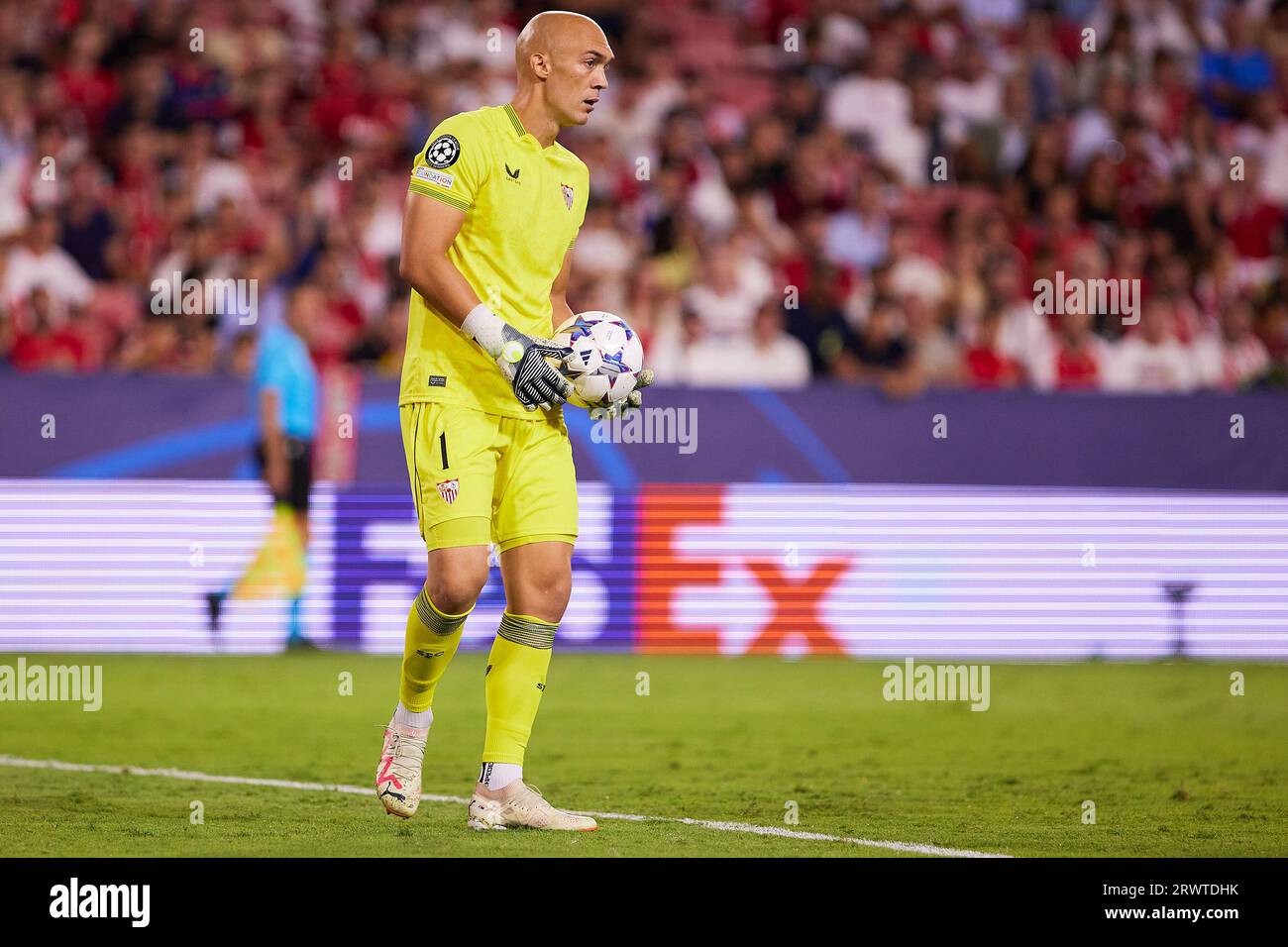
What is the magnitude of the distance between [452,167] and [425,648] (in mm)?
1674

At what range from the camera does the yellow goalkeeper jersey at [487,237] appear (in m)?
6.26

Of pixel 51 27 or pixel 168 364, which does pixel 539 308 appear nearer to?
pixel 168 364

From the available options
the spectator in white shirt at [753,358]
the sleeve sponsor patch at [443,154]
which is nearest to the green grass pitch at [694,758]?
the spectator in white shirt at [753,358]

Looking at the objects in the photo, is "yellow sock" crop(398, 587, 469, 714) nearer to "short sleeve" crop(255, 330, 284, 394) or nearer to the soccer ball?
the soccer ball

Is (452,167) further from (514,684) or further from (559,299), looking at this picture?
(514,684)

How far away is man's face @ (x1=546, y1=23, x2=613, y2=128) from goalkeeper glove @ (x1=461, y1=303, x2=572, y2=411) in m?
0.87

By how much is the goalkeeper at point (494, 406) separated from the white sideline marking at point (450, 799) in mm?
402

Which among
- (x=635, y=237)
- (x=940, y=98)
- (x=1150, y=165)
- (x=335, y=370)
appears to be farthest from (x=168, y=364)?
(x=1150, y=165)

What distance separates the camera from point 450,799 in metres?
7.04

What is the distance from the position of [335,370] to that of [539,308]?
6.23m

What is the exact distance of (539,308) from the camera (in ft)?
21.6

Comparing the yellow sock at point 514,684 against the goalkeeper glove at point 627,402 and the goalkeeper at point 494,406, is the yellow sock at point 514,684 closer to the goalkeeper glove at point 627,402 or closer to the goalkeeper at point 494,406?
the goalkeeper at point 494,406

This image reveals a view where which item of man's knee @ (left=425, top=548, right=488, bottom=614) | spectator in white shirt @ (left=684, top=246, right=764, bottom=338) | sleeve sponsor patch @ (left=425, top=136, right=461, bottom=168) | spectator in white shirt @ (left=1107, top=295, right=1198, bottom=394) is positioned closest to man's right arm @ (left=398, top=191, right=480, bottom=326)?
sleeve sponsor patch @ (left=425, top=136, right=461, bottom=168)

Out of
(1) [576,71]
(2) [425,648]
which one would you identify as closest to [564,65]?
(1) [576,71]
